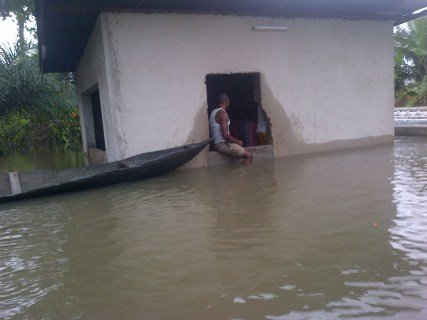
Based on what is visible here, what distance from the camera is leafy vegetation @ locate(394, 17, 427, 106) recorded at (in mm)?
16656

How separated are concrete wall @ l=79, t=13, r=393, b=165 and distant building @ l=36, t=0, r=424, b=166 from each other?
0.8 inches

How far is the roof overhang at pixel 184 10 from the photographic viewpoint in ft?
24.4

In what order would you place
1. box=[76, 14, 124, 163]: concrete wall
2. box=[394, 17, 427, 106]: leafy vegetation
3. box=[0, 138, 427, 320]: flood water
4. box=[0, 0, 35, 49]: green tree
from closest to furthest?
box=[0, 138, 427, 320]: flood water, box=[76, 14, 124, 163]: concrete wall, box=[0, 0, 35, 49]: green tree, box=[394, 17, 427, 106]: leafy vegetation

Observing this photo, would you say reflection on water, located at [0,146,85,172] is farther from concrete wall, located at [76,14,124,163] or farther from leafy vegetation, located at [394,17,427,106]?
leafy vegetation, located at [394,17,427,106]

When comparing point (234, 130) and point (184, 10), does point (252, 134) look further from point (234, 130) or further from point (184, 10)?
point (184, 10)

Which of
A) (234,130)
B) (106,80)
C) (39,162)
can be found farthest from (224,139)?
(39,162)

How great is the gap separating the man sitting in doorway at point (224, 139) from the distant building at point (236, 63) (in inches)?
8.9

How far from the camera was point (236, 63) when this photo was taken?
28.9ft

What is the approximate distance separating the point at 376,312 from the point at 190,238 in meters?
2.01

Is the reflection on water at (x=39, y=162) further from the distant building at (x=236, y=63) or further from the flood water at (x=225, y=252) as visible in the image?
the flood water at (x=225, y=252)

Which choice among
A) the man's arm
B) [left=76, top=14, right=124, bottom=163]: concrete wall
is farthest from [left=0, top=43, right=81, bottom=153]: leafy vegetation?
the man's arm

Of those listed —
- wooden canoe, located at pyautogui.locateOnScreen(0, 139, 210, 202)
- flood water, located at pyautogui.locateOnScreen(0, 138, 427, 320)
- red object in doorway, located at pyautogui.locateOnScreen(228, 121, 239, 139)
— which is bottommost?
flood water, located at pyautogui.locateOnScreen(0, 138, 427, 320)

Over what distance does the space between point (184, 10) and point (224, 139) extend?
102 inches

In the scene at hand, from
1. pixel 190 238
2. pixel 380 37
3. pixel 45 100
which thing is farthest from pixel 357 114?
pixel 45 100
